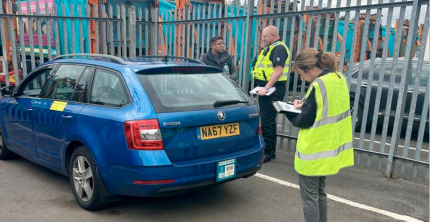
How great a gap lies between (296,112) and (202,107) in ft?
2.94

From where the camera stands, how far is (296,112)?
9.67 ft

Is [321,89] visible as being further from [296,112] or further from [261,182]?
[261,182]

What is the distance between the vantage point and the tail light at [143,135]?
3.03 meters

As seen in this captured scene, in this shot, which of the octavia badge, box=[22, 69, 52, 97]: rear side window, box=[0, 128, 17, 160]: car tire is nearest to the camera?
the octavia badge

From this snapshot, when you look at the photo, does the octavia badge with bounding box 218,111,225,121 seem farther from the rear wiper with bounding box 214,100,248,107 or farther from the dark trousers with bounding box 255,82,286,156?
the dark trousers with bounding box 255,82,286,156

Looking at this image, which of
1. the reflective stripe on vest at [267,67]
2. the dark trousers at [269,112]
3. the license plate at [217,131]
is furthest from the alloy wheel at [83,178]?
the reflective stripe on vest at [267,67]

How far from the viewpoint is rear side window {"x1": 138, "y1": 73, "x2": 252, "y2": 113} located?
3.25 metres

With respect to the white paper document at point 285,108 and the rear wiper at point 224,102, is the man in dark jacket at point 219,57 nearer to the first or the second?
the rear wiper at point 224,102

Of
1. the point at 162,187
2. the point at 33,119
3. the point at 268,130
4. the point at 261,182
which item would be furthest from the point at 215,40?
the point at 162,187

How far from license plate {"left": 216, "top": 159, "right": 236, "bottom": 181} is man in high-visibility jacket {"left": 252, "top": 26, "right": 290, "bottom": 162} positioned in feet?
5.99

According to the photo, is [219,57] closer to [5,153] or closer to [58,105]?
[58,105]

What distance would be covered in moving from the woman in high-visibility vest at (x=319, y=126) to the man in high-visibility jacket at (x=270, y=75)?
2168mm

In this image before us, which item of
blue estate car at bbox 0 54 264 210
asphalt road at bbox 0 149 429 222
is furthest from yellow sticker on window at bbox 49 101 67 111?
asphalt road at bbox 0 149 429 222

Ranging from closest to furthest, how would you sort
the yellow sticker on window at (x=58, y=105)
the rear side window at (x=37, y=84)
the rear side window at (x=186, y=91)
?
the rear side window at (x=186, y=91) < the yellow sticker on window at (x=58, y=105) < the rear side window at (x=37, y=84)
